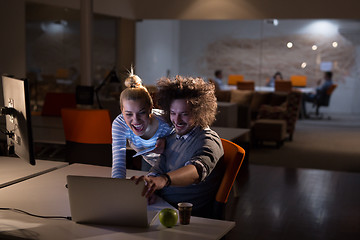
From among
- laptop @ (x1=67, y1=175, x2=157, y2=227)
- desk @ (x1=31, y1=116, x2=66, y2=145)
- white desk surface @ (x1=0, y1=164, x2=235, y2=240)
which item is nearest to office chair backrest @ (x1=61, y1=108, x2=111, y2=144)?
desk @ (x1=31, y1=116, x2=66, y2=145)

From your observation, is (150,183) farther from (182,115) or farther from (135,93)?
(135,93)

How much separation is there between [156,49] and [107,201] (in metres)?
10.5

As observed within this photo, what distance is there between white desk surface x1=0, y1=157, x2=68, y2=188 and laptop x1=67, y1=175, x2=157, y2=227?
93 cm

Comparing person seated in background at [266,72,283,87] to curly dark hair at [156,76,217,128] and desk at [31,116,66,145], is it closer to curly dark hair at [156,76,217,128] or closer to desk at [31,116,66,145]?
desk at [31,116,66,145]

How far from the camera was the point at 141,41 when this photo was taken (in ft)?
38.4

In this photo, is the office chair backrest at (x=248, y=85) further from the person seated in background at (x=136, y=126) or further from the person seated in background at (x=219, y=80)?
the person seated in background at (x=136, y=126)

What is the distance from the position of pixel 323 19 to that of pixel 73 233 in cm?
883

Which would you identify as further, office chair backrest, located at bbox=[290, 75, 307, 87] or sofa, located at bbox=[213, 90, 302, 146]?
office chair backrest, located at bbox=[290, 75, 307, 87]

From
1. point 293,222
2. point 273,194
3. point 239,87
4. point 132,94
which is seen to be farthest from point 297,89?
point 132,94

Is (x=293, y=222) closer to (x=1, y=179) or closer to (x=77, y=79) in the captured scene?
(x=1, y=179)

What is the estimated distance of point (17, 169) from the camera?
327 cm

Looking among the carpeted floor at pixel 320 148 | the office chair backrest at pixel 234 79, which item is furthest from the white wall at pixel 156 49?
the carpeted floor at pixel 320 148

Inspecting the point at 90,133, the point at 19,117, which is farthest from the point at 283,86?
the point at 19,117

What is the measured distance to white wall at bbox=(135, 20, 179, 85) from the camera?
11656 millimetres
